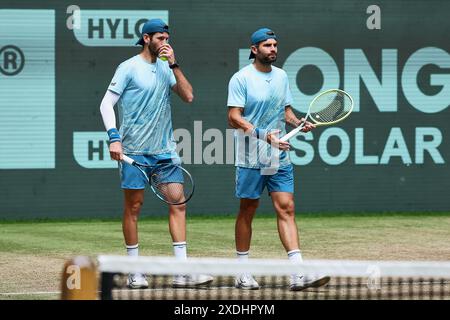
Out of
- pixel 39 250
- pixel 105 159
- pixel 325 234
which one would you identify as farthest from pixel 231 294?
pixel 105 159

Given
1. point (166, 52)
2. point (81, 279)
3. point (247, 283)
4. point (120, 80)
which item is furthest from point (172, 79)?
point (81, 279)

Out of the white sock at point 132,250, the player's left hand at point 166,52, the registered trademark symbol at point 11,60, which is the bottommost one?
the white sock at point 132,250

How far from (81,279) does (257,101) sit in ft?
13.4

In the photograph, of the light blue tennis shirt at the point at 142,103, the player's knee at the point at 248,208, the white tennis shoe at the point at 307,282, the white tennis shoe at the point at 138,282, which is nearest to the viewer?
the white tennis shoe at the point at 307,282

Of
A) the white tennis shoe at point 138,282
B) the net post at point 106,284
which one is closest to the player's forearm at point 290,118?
the white tennis shoe at point 138,282

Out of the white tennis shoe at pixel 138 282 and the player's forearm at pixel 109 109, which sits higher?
the player's forearm at pixel 109 109

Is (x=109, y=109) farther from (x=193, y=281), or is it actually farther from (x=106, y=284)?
(x=106, y=284)

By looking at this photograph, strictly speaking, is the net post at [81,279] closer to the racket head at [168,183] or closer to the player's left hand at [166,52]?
the racket head at [168,183]

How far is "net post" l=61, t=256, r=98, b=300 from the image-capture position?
183 inches

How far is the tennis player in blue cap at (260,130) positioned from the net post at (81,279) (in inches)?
146

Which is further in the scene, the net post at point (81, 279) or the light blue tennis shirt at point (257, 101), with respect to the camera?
the light blue tennis shirt at point (257, 101)

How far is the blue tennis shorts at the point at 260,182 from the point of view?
8547 mm

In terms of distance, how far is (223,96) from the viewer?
46.0 feet

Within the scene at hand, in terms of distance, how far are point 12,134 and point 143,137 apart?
5.15 m
